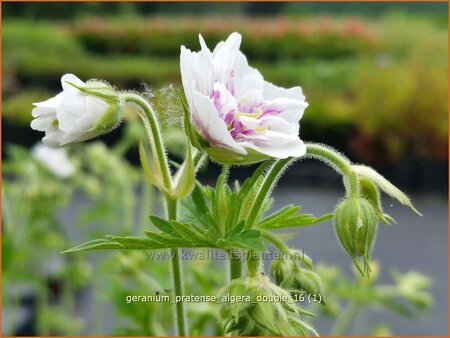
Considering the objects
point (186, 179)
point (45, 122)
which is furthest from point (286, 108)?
point (45, 122)

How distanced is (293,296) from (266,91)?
0.23 m

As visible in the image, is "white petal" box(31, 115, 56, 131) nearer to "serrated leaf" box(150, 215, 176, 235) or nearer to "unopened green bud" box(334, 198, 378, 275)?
"serrated leaf" box(150, 215, 176, 235)

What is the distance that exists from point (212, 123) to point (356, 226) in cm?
18

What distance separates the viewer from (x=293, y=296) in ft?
2.64

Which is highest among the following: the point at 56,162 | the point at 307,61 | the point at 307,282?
the point at 307,61

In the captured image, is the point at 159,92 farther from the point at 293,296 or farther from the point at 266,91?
the point at 293,296

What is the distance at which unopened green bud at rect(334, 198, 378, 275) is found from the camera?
2.37 ft

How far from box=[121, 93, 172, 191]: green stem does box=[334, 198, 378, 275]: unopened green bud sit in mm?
179

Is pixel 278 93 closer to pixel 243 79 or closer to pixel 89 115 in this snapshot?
pixel 243 79

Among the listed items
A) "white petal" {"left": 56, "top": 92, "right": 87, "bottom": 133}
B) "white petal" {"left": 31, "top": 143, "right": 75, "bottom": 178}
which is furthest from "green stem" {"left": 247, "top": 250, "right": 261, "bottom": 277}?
"white petal" {"left": 31, "top": 143, "right": 75, "bottom": 178}

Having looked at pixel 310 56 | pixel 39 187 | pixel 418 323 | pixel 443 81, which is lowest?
pixel 418 323

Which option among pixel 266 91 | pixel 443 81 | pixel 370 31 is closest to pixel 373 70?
pixel 443 81

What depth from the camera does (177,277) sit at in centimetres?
75

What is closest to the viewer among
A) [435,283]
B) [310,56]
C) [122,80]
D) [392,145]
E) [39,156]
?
[39,156]
